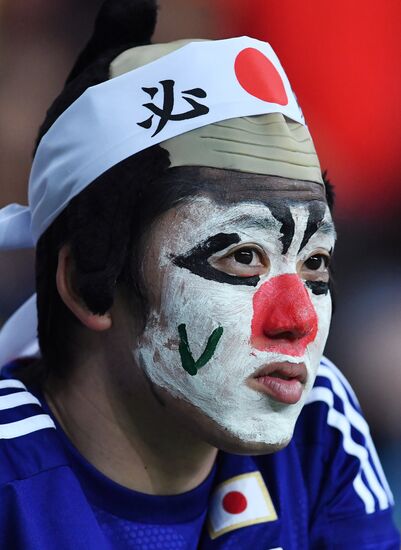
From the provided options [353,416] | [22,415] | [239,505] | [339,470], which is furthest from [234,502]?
[22,415]

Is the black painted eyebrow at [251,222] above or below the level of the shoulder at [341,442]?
above

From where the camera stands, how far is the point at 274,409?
62.2 inches

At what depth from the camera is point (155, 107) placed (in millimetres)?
1623

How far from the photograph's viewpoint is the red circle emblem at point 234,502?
1814 millimetres

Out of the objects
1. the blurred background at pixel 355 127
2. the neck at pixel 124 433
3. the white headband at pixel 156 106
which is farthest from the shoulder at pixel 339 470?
the blurred background at pixel 355 127

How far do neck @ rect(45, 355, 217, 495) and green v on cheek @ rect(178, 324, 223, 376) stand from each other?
149 mm

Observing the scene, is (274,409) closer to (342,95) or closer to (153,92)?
(153,92)

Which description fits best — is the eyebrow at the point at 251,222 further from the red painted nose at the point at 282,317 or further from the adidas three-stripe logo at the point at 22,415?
the adidas three-stripe logo at the point at 22,415

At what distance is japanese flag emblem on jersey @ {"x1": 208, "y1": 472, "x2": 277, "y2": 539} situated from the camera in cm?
180

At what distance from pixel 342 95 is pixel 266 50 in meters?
1.30

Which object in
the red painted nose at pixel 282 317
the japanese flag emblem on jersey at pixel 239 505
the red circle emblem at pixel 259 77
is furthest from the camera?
the japanese flag emblem on jersey at pixel 239 505

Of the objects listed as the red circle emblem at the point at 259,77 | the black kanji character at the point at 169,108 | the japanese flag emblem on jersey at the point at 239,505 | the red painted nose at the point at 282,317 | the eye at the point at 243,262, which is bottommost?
the japanese flag emblem on jersey at the point at 239,505

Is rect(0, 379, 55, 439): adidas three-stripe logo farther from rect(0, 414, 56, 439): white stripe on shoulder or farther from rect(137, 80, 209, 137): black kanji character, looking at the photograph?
rect(137, 80, 209, 137): black kanji character

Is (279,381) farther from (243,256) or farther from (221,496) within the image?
(221,496)
